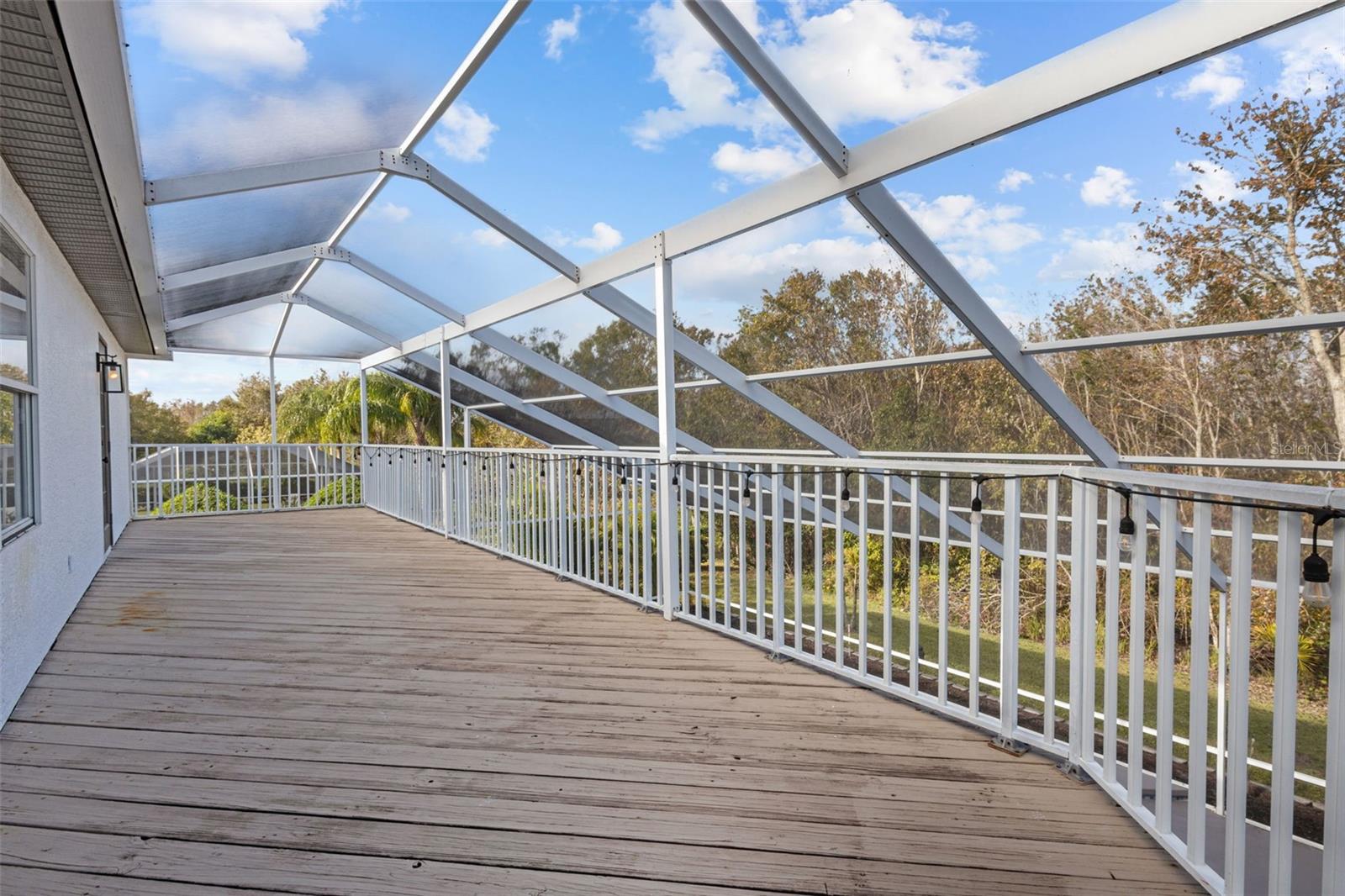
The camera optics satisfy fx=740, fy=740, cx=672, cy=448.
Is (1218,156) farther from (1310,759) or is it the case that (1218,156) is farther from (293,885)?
(293,885)

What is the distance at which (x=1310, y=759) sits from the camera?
5270 mm

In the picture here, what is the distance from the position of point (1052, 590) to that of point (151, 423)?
78.9 feet

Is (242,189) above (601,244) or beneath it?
beneath

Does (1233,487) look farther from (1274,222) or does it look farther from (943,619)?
(1274,222)

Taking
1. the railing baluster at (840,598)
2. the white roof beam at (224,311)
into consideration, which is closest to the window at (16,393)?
the railing baluster at (840,598)

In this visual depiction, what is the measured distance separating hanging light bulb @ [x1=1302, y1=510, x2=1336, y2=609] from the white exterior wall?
158 inches

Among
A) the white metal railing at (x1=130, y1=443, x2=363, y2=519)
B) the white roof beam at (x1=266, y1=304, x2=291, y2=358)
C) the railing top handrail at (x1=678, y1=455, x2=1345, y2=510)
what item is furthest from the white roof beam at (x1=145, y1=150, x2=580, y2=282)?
the white metal railing at (x1=130, y1=443, x2=363, y2=519)

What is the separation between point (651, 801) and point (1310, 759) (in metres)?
5.69

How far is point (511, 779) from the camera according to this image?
2.30 m

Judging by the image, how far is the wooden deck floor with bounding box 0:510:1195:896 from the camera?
1.82m

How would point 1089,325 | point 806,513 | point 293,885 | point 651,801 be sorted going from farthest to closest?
1. point 806,513
2. point 1089,325
3. point 651,801
4. point 293,885

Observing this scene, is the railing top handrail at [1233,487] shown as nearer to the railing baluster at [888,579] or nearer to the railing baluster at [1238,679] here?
the railing baluster at [1238,679]

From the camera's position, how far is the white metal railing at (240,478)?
10.8 metres

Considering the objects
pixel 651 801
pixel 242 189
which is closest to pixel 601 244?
pixel 242 189
